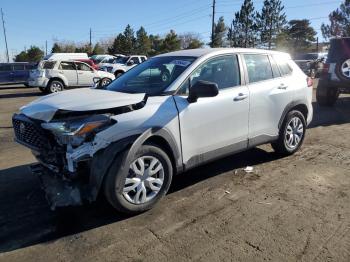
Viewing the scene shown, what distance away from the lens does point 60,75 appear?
17.8 m

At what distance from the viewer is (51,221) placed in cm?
396

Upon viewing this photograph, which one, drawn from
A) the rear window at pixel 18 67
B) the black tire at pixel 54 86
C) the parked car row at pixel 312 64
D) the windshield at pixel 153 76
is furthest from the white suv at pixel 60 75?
the parked car row at pixel 312 64

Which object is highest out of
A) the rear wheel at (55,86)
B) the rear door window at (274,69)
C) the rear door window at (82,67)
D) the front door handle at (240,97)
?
the rear door window at (274,69)

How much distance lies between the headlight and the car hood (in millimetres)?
104

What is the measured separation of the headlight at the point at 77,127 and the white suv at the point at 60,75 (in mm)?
13319

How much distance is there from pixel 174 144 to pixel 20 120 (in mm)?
1729

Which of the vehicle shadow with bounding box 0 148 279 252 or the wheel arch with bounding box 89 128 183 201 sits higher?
the wheel arch with bounding box 89 128 183 201

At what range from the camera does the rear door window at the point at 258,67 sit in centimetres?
531

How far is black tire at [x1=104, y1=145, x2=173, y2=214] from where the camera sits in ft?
12.4

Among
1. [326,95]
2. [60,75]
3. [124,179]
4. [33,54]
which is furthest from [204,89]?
[33,54]

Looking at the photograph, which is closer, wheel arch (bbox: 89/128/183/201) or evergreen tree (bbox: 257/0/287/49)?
wheel arch (bbox: 89/128/183/201)

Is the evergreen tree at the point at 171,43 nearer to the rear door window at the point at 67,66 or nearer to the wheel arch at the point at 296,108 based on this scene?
the rear door window at the point at 67,66

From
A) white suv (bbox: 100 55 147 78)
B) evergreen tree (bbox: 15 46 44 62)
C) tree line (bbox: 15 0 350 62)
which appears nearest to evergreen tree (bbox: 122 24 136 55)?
tree line (bbox: 15 0 350 62)

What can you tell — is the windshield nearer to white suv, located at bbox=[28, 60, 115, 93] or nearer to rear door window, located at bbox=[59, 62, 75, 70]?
white suv, located at bbox=[28, 60, 115, 93]
